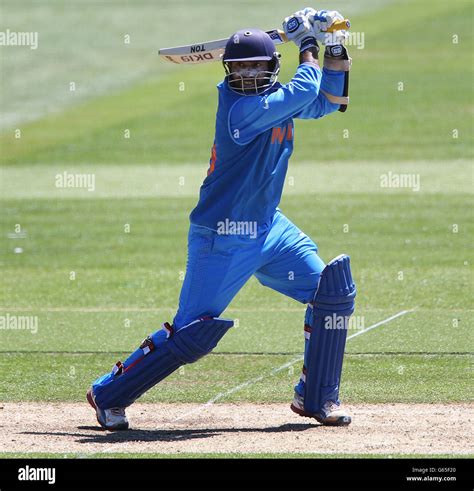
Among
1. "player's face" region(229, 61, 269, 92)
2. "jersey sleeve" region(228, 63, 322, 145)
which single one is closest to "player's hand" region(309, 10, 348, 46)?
"jersey sleeve" region(228, 63, 322, 145)

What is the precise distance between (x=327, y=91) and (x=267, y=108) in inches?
25.7

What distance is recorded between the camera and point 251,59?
7617 millimetres

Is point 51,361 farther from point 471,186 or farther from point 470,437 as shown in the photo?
point 471,186

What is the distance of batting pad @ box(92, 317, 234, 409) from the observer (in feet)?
25.0

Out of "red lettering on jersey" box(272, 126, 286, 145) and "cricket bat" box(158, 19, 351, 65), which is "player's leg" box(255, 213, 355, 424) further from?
"cricket bat" box(158, 19, 351, 65)

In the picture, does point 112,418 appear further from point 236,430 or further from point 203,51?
point 203,51

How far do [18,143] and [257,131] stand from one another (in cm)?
1876

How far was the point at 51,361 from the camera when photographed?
1017 cm

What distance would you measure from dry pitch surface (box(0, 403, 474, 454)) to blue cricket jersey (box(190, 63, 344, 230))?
1.37m

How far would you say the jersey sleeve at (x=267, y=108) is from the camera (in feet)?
24.6

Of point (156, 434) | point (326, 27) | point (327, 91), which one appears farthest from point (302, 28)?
point (156, 434)

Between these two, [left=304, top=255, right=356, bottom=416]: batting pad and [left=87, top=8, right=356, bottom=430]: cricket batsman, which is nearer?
[left=87, top=8, right=356, bottom=430]: cricket batsman

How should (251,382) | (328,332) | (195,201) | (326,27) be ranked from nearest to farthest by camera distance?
(326,27), (328,332), (251,382), (195,201)

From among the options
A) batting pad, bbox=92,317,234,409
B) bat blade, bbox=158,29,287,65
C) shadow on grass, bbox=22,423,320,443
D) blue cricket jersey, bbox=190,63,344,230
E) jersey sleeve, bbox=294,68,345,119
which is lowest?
shadow on grass, bbox=22,423,320,443
